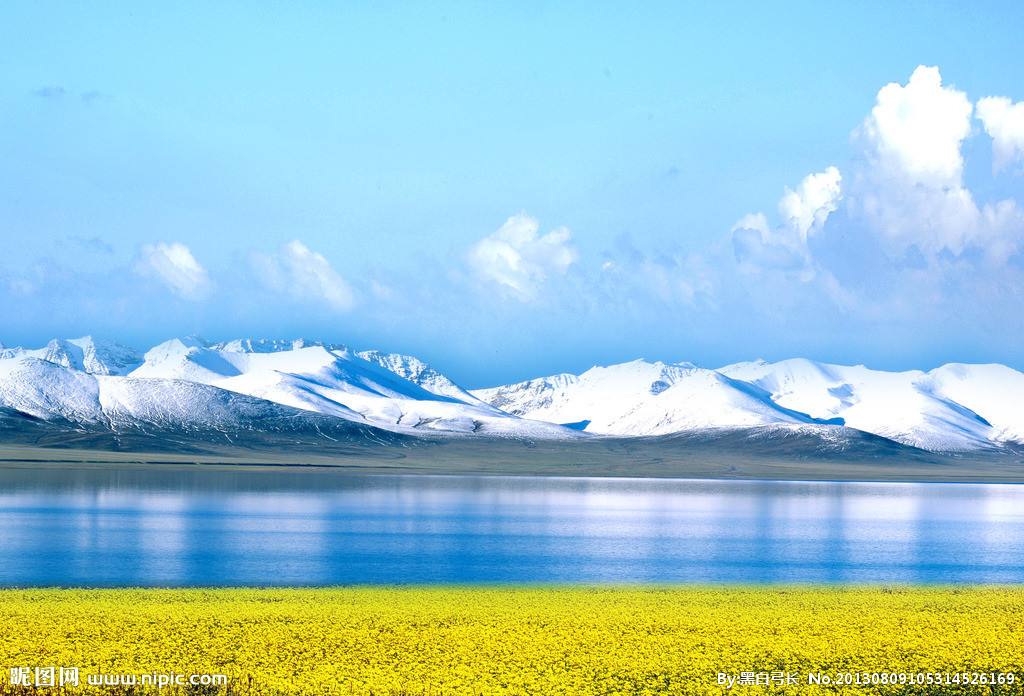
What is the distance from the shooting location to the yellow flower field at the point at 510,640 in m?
29.4

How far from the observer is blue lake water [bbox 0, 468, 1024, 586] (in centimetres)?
5134

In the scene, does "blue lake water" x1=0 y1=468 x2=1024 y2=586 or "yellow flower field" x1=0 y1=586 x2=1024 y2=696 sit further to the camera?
"blue lake water" x1=0 y1=468 x2=1024 y2=586

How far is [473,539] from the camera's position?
68.4 meters

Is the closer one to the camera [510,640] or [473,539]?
[510,640]

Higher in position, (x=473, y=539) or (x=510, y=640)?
(x=510, y=640)

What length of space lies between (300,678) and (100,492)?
302 feet

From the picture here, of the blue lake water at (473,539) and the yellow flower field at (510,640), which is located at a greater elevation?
the yellow flower field at (510,640)

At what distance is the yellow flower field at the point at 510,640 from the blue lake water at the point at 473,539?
6985 millimetres

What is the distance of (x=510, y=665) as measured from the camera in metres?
31.0

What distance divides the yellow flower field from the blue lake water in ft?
22.9

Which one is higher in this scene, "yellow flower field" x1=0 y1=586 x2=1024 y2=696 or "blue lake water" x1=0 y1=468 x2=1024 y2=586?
"yellow flower field" x1=0 y1=586 x2=1024 y2=696

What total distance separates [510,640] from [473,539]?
114ft

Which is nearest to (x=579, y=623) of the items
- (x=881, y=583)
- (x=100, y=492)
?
(x=881, y=583)

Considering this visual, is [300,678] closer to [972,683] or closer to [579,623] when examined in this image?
[579,623]
